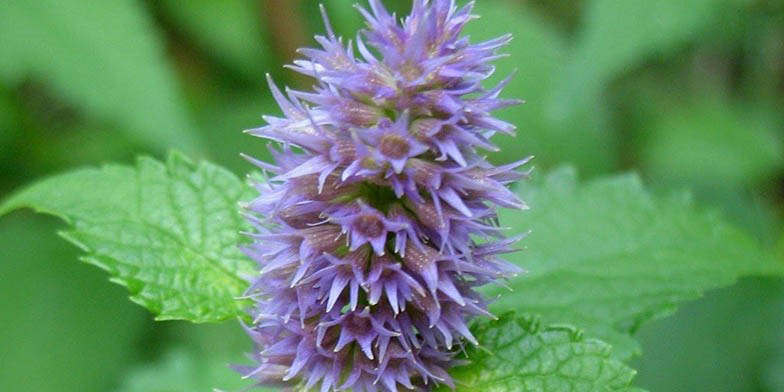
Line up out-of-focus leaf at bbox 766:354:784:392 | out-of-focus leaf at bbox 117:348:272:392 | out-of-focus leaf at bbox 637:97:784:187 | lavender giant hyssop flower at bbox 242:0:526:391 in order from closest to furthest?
lavender giant hyssop flower at bbox 242:0:526:391 < out-of-focus leaf at bbox 117:348:272:392 < out-of-focus leaf at bbox 766:354:784:392 < out-of-focus leaf at bbox 637:97:784:187

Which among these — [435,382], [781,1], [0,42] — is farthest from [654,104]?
[435,382]

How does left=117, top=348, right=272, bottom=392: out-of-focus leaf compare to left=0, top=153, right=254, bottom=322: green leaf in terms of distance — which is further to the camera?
left=117, top=348, right=272, bottom=392: out-of-focus leaf

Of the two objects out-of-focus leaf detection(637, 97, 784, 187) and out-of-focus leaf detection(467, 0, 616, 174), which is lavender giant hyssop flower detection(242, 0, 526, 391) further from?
out-of-focus leaf detection(637, 97, 784, 187)

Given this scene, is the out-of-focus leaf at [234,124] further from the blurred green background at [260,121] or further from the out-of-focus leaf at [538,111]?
the out-of-focus leaf at [538,111]

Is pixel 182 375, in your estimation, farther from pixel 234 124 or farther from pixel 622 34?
pixel 622 34

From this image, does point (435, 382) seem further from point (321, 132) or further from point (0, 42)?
point (0, 42)

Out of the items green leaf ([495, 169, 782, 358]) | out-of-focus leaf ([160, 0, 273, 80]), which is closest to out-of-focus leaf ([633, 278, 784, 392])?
green leaf ([495, 169, 782, 358])

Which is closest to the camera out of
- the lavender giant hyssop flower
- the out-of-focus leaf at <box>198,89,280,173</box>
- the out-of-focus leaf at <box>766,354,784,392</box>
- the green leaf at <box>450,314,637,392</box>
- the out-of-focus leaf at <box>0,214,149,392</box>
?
the lavender giant hyssop flower
